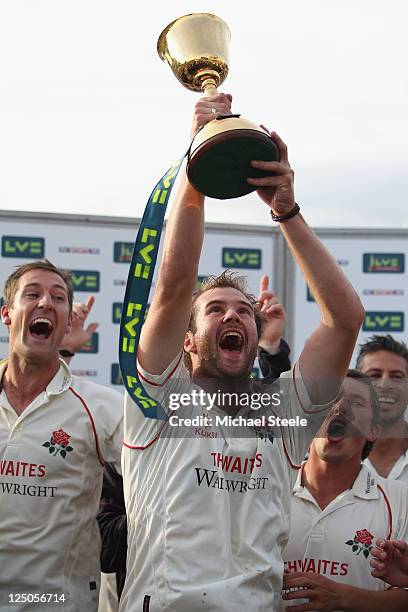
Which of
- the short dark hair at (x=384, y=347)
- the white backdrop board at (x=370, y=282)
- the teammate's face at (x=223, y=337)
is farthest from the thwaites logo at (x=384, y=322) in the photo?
the teammate's face at (x=223, y=337)

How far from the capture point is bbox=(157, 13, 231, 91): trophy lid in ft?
12.2

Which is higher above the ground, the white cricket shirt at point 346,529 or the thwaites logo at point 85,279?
the thwaites logo at point 85,279

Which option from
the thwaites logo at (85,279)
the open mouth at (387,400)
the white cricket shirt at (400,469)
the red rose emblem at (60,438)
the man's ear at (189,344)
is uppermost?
the thwaites logo at (85,279)

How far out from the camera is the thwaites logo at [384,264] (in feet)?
22.5

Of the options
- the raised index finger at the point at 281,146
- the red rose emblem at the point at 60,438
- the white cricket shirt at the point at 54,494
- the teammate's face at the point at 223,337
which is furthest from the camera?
the red rose emblem at the point at 60,438

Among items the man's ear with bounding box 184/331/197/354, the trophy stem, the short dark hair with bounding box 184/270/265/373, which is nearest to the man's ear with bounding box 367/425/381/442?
the short dark hair with bounding box 184/270/265/373

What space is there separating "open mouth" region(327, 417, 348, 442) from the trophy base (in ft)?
3.80

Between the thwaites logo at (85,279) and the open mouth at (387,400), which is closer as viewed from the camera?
the open mouth at (387,400)

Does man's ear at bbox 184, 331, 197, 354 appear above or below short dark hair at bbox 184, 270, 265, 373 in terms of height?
below

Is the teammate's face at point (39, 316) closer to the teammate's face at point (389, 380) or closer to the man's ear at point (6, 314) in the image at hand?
the man's ear at point (6, 314)

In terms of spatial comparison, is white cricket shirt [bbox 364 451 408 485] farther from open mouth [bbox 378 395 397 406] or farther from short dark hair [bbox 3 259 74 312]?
short dark hair [bbox 3 259 74 312]

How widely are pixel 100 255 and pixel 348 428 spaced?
113 inches

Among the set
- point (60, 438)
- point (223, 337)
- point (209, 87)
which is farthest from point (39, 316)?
point (209, 87)

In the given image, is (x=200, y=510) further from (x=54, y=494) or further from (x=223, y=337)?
(x=54, y=494)
